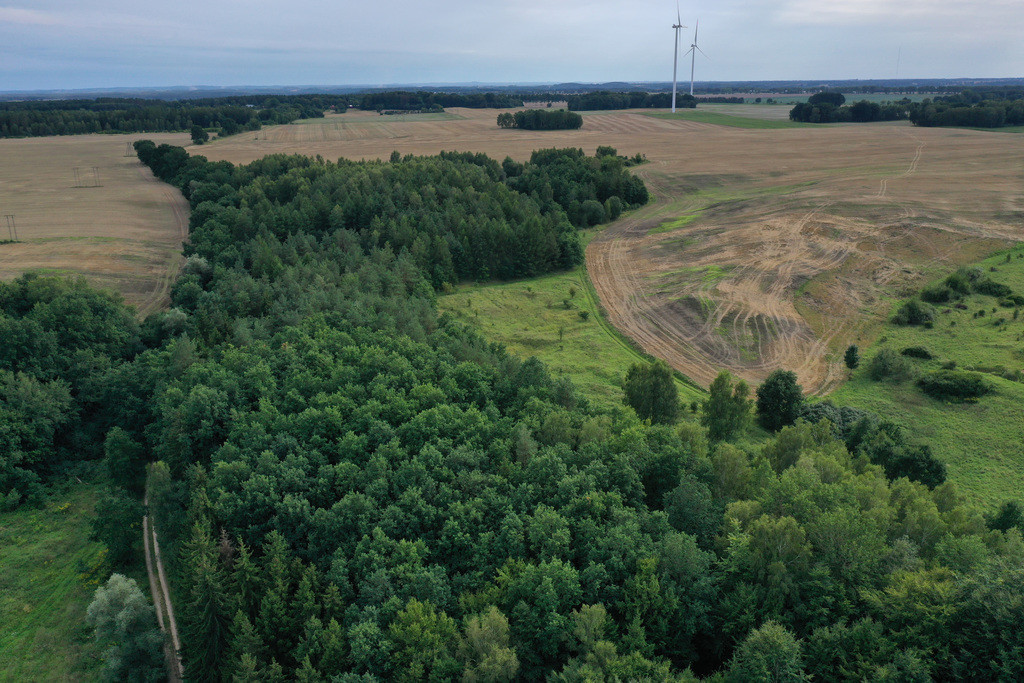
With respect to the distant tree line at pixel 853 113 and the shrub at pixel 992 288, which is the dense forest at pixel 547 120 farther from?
the shrub at pixel 992 288

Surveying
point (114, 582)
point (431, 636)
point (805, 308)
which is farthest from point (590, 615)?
point (805, 308)

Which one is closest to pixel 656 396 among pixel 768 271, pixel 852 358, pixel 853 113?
pixel 852 358

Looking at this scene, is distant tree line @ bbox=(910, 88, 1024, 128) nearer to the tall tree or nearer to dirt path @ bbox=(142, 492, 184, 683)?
dirt path @ bbox=(142, 492, 184, 683)

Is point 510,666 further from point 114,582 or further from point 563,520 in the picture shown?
point 114,582

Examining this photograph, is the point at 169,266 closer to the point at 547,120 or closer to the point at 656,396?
the point at 656,396

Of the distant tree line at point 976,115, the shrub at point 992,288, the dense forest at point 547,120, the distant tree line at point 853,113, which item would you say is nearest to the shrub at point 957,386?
the shrub at point 992,288

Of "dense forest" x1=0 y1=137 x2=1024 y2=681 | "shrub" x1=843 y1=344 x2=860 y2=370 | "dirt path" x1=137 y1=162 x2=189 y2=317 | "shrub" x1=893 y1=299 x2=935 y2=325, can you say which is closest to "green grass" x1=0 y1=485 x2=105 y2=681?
"dense forest" x1=0 y1=137 x2=1024 y2=681
